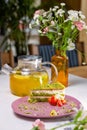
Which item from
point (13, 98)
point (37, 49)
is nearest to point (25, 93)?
point (13, 98)

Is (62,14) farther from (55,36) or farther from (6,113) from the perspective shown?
(6,113)

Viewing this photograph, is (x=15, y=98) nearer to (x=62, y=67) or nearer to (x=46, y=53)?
(x=62, y=67)

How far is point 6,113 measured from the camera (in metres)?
1.17

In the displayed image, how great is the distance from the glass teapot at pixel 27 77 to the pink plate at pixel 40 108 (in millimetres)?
123

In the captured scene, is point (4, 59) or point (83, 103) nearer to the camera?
point (83, 103)

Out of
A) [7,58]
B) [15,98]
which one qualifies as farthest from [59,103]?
[7,58]

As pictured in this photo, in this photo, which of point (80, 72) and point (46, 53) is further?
point (46, 53)

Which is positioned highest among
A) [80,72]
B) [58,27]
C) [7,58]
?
[58,27]

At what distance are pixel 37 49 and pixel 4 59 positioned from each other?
359 millimetres

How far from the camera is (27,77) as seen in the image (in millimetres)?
1431

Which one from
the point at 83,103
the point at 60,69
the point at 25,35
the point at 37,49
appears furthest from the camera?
the point at 25,35

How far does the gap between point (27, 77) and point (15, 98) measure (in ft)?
0.43

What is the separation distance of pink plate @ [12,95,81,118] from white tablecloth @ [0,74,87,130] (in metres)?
0.02

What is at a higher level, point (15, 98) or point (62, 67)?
point (62, 67)
